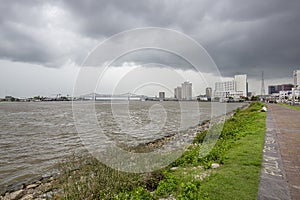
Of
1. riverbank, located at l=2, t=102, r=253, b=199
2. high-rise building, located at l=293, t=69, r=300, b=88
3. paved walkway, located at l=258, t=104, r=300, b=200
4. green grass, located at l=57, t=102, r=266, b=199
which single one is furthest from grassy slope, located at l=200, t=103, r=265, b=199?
high-rise building, located at l=293, t=69, r=300, b=88

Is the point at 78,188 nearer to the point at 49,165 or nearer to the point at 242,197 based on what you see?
the point at 242,197

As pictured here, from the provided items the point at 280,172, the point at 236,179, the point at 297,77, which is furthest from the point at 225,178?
the point at 297,77

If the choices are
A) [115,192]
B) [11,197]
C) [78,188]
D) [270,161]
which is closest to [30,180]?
[11,197]

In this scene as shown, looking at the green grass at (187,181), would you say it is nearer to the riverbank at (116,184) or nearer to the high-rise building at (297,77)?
the riverbank at (116,184)

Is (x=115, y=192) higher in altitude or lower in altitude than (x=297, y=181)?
lower

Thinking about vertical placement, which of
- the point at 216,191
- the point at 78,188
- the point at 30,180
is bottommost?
the point at 30,180

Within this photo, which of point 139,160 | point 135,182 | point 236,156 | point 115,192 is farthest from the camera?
point 139,160

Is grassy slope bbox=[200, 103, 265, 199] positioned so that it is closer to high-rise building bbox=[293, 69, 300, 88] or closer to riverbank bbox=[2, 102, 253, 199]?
riverbank bbox=[2, 102, 253, 199]

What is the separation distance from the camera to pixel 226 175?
505 cm

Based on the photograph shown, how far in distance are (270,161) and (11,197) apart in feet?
26.8

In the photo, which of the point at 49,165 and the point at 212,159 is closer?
the point at 212,159

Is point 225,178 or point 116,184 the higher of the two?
point 225,178

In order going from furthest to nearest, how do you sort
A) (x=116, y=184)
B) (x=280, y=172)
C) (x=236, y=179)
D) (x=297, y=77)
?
(x=297, y=77) → (x=116, y=184) → (x=280, y=172) → (x=236, y=179)

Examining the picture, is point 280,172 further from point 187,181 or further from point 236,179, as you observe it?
point 187,181
